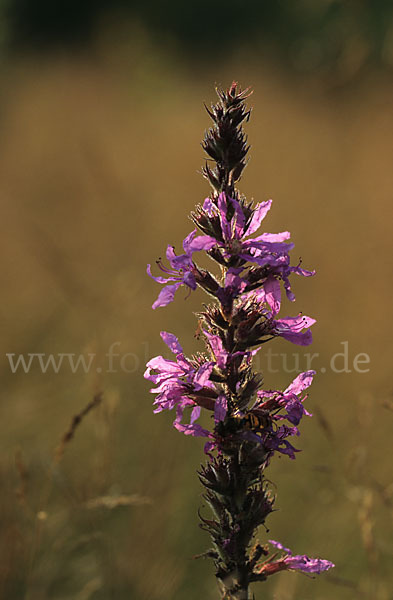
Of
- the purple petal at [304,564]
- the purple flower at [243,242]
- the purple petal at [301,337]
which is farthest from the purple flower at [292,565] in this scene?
the purple flower at [243,242]

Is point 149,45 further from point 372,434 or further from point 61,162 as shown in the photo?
point 372,434

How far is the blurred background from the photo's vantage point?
3.17 m

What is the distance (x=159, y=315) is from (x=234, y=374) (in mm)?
3905

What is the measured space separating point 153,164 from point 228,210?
7550 mm

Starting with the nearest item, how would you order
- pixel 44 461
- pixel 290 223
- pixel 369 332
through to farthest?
1. pixel 44 461
2. pixel 369 332
3. pixel 290 223

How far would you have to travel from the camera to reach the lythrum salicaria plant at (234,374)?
199 centimetres

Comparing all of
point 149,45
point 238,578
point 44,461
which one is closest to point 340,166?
point 44,461

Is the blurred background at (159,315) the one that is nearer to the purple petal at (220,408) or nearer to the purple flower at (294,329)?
the purple petal at (220,408)

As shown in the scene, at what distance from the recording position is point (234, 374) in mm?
2037

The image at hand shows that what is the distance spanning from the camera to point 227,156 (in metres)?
2.05

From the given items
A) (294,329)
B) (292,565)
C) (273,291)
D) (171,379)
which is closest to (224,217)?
(273,291)

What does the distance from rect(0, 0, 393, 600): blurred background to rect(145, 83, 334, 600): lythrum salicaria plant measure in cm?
55

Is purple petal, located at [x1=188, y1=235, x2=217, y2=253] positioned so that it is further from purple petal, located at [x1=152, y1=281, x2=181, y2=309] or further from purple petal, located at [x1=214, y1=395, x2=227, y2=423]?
purple petal, located at [x1=214, y1=395, x2=227, y2=423]

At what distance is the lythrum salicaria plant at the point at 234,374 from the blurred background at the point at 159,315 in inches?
21.8
